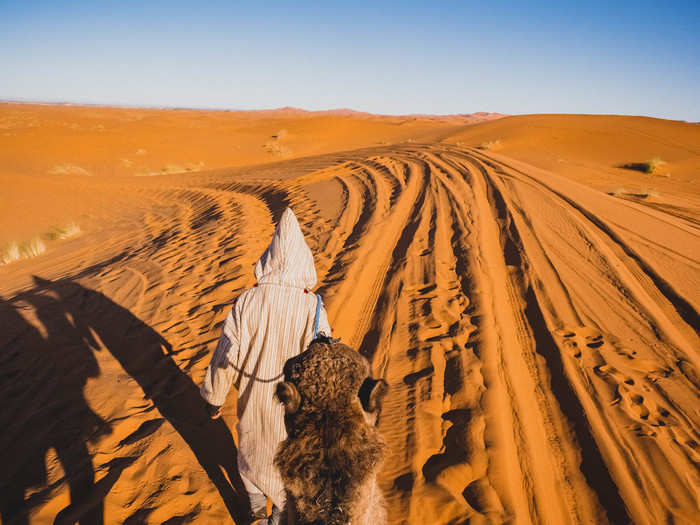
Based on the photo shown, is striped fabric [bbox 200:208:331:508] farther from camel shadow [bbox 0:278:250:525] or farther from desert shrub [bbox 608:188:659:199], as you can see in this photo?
desert shrub [bbox 608:188:659:199]

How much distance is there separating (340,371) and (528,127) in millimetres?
27608

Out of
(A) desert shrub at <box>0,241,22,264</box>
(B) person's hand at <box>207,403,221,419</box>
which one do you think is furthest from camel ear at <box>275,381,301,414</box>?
(A) desert shrub at <box>0,241,22,264</box>

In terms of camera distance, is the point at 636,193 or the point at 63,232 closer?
the point at 636,193

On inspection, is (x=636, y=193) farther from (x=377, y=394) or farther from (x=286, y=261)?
(x=377, y=394)

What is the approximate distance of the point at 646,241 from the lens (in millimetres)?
6129

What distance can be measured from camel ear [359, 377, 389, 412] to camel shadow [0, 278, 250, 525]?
1948 mm

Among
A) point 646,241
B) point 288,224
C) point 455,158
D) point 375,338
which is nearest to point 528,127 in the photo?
point 455,158

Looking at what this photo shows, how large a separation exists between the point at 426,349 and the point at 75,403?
3.32 metres

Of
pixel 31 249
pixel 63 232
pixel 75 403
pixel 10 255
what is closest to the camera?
pixel 75 403

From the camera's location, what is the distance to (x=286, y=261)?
72.3 inches

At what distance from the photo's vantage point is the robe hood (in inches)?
72.4

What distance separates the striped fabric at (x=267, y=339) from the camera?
5.96 ft

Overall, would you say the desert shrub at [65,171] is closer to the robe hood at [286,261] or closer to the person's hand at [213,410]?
the person's hand at [213,410]

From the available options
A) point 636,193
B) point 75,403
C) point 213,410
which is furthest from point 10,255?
point 636,193
